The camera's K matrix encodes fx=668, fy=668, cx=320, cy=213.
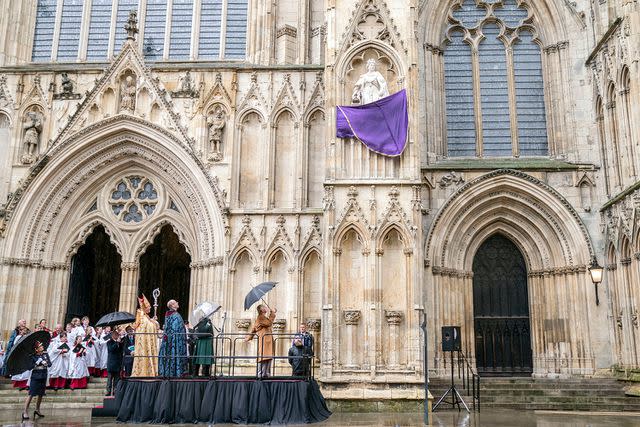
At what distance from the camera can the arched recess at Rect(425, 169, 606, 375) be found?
16531 mm

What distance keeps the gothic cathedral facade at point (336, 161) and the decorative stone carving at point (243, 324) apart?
0.11ft

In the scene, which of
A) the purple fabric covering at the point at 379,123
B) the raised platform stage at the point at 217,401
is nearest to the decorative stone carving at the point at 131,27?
the purple fabric covering at the point at 379,123

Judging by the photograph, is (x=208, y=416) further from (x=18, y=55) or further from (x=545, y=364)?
(x=18, y=55)

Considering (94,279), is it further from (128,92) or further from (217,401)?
(217,401)

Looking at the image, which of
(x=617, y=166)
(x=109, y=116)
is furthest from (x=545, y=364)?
(x=109, y=116)

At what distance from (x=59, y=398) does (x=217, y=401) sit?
17.2ft

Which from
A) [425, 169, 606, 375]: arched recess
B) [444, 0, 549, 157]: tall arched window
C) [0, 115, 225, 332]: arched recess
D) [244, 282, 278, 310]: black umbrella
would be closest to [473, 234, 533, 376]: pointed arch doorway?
[425, 169, 606, 375]: arched recess

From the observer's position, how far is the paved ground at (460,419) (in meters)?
11.1

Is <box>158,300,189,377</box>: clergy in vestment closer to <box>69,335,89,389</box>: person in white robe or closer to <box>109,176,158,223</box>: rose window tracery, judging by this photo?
<box>69,335,89,389</box>: person in white robe

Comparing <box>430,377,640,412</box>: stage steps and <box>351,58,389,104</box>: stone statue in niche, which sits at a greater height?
<box>351,58,389,104</box>: stone statue in niche

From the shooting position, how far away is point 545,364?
16750mm

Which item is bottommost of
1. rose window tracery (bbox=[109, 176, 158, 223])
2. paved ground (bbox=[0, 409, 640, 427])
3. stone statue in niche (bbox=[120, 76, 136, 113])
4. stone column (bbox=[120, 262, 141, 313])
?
paved ground (bbox=[0, 409, 640, 427])

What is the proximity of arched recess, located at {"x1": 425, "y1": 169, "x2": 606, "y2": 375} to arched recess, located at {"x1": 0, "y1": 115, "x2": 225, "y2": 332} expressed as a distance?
5767 millimetres

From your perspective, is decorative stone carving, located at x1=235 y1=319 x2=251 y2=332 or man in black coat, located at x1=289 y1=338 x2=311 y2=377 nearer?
man in black coat, located at x1=289 y1=338 x2=311 y2=377
